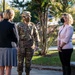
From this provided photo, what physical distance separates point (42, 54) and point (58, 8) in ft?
8.10

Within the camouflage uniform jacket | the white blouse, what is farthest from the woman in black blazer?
the white blouse

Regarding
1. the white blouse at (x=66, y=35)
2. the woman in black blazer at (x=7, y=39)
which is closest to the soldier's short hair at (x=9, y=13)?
the woman in black blazer at (x=7, y=39)

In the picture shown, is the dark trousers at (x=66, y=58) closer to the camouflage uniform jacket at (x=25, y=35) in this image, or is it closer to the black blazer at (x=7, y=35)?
the camouflage uniform jacket at (x=25, y=35)

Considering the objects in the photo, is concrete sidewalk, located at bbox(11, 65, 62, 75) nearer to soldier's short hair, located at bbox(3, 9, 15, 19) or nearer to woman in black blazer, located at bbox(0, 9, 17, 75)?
woman in black blazer, located at bbox(0, 9, 17, 75)

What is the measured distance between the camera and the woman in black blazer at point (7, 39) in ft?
23.7

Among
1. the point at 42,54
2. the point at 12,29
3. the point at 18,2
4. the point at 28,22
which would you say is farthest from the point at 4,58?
the point at 18,2

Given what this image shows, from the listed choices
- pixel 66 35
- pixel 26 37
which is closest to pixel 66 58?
pixel 66 35

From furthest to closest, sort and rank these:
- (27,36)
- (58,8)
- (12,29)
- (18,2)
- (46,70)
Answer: (18,2)
(58,8)
(46,70)
(27,36)
(12,29)

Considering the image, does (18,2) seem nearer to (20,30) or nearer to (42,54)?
(42,54)

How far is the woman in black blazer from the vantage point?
7220 mm

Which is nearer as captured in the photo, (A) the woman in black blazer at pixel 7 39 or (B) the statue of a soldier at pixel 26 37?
(A) the woman in black blazer at pixel 7 39

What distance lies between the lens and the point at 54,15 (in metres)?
16.2

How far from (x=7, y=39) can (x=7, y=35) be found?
3.7 inches

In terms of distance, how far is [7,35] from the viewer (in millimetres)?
7234
